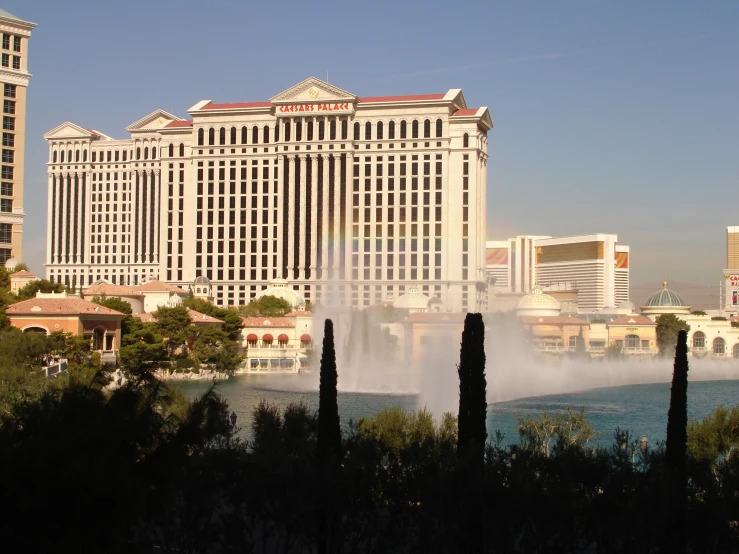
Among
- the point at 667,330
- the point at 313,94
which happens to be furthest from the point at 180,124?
the point at 667,330

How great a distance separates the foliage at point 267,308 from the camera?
10181cm

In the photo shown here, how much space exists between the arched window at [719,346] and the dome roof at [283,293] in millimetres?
46309

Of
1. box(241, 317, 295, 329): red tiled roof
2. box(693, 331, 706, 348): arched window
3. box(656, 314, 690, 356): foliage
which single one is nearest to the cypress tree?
box(241, 317, 295, 329): red tiled roof

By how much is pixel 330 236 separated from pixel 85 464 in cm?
10192

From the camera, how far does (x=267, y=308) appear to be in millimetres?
103250

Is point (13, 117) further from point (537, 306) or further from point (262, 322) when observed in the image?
point (537, 306)

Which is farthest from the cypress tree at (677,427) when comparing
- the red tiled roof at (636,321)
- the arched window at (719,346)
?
the arched window at (719,346)

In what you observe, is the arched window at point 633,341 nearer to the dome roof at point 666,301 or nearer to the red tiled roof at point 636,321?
the red tiled roof at point 636,321

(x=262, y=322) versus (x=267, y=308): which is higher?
(x=267, y=308)

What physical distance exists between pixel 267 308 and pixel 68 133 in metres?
61.4

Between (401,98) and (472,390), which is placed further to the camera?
(401,98)

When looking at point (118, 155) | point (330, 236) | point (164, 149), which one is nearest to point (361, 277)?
point (330, 236)

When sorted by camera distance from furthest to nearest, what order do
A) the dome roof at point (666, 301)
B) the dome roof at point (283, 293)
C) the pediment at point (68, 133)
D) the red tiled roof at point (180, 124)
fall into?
the pediment at point (68, 133) → the red tiled roof at point (180, 124) → the dome roof at point (666, 301) → the dome roof at point (283, 293)

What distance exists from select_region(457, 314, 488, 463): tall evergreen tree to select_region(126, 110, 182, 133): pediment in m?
129
